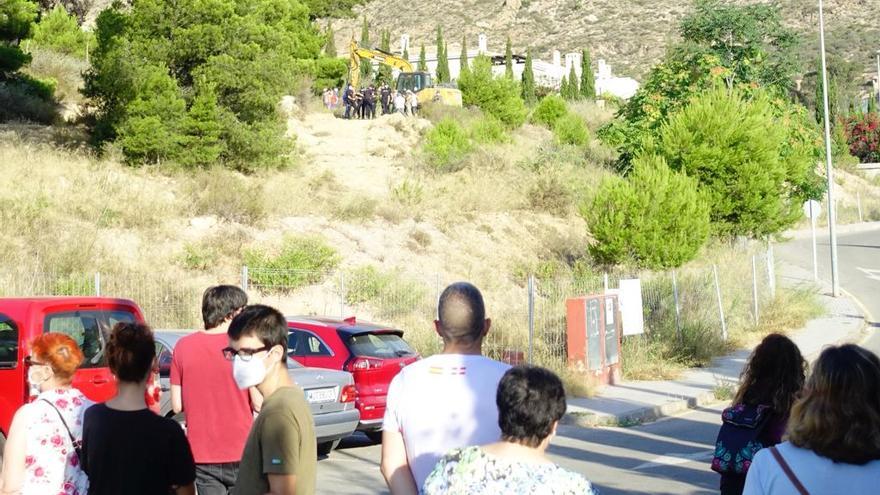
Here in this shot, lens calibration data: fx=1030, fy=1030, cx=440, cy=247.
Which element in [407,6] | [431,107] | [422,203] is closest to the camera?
[422,203]

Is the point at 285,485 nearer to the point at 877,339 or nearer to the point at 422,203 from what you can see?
the point at 877,339

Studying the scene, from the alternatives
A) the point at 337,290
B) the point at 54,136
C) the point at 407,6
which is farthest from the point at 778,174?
the point at 407,6

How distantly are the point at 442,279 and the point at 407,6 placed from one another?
112 metres

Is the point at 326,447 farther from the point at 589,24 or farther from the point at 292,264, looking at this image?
the point at 589,24

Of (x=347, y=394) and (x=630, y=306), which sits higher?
(x=630, y=306)

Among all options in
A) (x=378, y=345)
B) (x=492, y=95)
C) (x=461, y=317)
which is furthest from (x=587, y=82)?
(x=461, y=317)

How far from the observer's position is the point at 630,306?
19609 mm

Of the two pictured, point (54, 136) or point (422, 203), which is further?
point (422, 203)

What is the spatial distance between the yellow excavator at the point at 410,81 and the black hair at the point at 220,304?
161 feet

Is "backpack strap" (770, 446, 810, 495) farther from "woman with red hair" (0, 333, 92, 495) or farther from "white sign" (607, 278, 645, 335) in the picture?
"white sign" (607, 278, 645, 335)

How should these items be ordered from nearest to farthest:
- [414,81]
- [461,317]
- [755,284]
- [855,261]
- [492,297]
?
[461,317] → [755,284] → [492,297] → [855,261] → [414,81]

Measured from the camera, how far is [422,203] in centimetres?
3441

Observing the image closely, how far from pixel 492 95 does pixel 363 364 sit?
4567cm

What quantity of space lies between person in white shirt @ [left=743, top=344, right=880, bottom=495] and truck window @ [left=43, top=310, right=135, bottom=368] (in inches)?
282
